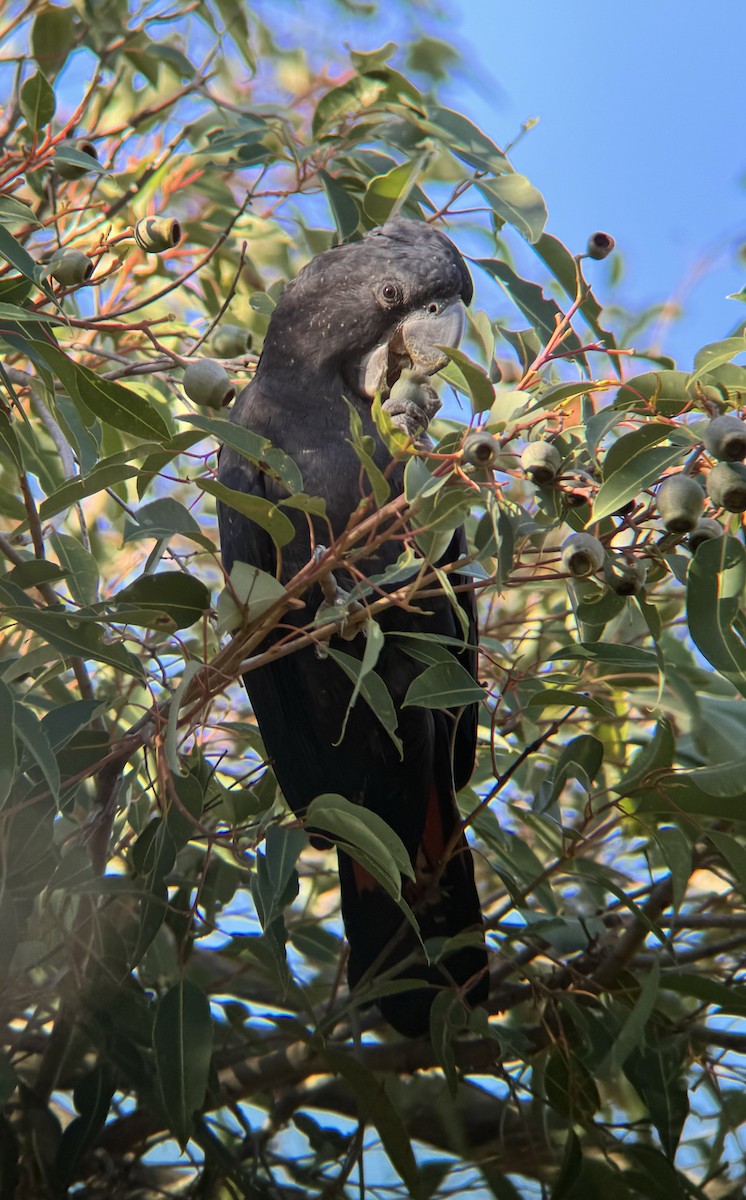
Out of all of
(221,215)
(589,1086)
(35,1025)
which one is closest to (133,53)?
(221,215)

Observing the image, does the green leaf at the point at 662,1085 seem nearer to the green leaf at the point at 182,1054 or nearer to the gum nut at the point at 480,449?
the green leaf at the point at 182,1054

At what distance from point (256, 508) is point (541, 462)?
1.03 ft

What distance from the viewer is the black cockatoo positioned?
6.33 feet

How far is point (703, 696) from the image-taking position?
5.06 ft

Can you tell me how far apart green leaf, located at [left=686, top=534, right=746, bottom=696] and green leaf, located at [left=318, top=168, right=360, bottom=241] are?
968 millimetres

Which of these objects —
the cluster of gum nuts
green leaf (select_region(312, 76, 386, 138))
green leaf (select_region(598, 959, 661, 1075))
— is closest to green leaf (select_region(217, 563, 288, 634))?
the cluster of gum nuts

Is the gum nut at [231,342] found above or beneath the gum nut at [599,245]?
above

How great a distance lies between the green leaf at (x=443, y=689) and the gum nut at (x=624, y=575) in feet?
0.69

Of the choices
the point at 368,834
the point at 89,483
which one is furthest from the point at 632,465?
the point at 89,483

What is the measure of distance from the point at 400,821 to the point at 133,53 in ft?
5.04

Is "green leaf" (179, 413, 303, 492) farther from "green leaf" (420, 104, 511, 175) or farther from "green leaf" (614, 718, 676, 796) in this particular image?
"green leaf" (420, 104, 511, 175)

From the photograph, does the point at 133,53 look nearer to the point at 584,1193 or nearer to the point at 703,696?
the point at 703,696

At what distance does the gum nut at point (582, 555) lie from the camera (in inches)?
45.8

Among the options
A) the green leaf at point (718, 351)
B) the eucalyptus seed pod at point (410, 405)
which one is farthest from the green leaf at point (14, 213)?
the green leaf at point (718, 351)
